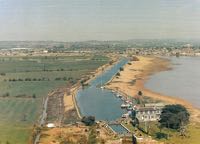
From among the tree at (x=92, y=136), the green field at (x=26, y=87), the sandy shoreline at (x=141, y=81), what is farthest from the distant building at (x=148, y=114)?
the green field at (x=26, y=87)

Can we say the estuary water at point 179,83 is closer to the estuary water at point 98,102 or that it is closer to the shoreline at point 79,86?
the estuary water at point 98,102

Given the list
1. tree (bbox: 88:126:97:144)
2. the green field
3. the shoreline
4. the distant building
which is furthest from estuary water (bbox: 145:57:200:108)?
tree (bbox: 88:126:97:144)

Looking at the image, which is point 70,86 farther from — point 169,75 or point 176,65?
point 176,65

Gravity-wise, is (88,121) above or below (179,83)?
above

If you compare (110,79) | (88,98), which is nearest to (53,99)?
(88,98)

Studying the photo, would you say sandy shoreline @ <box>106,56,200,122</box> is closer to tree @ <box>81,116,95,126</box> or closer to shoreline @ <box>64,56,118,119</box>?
shoreline @ <box>64,56,118,119</box>

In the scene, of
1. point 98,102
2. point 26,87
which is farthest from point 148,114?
point 26,87

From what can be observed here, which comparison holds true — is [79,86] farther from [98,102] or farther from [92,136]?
[92,136]
